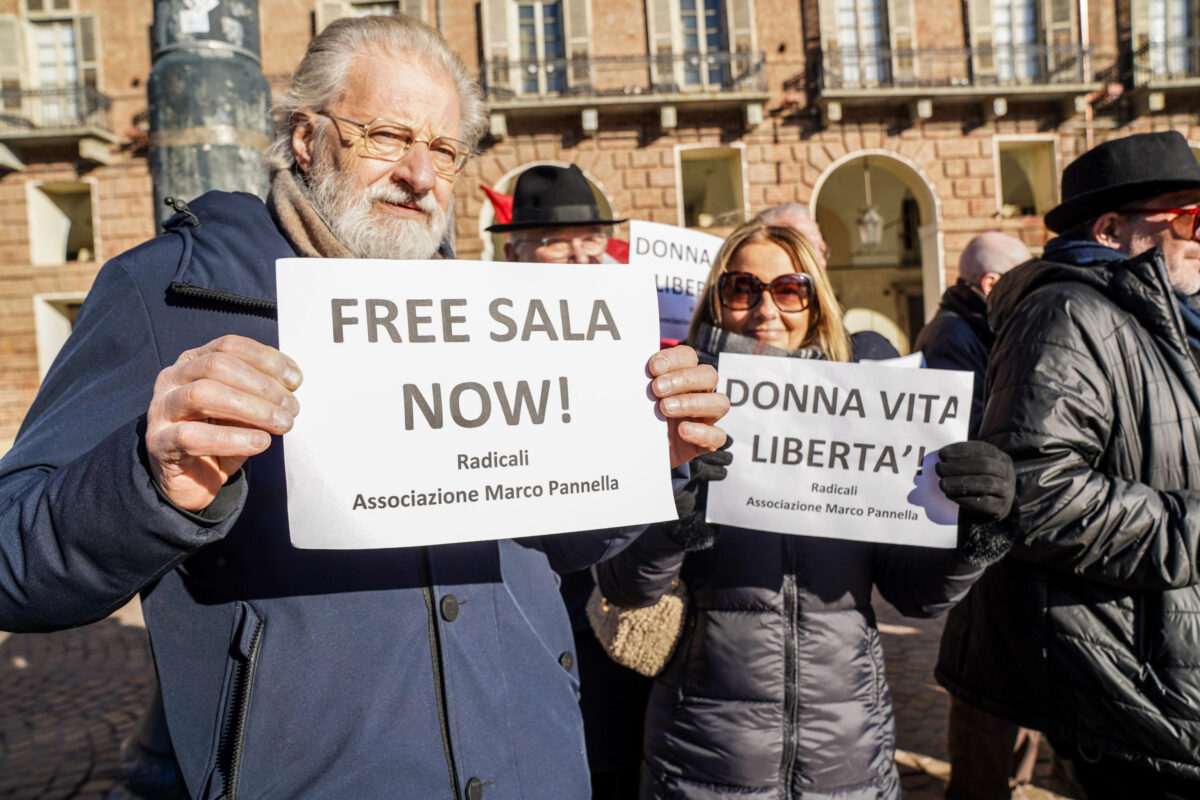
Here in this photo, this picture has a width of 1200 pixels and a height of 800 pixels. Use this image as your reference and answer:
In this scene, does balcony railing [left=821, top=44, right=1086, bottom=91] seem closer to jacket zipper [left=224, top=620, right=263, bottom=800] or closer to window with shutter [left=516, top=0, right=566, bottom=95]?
window with shutter [left=516, top=0, right=566, bottom=95]

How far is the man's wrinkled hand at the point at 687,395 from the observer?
1290 mm

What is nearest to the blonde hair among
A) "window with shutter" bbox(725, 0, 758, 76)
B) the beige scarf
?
the beige scarf

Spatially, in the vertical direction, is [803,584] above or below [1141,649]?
above

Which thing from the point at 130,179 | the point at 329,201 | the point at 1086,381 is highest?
the point at 130,179

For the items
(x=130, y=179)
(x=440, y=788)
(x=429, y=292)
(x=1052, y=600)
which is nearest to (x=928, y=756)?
(x=1052, y=600)

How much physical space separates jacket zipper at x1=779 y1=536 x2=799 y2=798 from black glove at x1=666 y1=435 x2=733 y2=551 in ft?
1.00

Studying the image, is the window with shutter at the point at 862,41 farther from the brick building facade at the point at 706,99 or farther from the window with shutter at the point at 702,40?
the window with shutter at the point at 702,40

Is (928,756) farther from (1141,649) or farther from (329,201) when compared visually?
(329,201)

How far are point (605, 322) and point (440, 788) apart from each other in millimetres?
815

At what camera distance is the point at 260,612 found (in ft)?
3.86

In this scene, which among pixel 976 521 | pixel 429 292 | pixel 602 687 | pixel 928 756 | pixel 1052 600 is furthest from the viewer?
pixel 928 756

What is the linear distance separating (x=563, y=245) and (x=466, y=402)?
7.52ft

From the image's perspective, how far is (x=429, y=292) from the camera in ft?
3.88

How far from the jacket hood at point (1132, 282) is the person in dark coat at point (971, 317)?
3.02 ft
